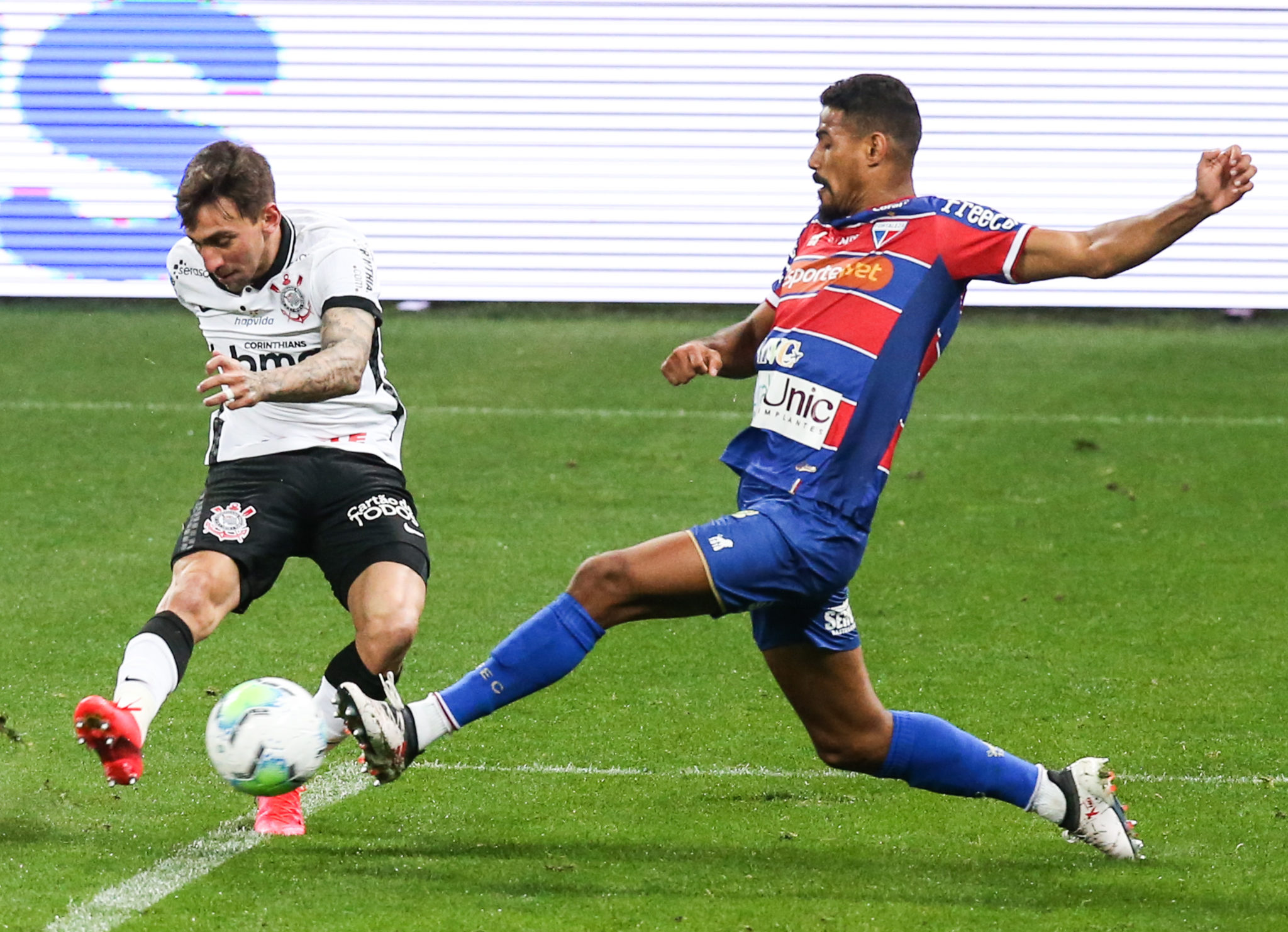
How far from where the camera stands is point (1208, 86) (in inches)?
628

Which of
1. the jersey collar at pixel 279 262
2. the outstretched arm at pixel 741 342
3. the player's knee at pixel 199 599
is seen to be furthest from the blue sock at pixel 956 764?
the jersey collar at pixel 279 262

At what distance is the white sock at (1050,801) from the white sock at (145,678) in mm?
2187

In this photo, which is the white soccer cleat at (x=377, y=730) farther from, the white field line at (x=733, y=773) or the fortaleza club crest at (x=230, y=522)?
the white field line at (x=733, y=773)

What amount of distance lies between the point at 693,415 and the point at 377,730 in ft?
27.2

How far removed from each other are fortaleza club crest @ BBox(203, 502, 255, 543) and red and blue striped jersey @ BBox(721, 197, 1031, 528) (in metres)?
1.35

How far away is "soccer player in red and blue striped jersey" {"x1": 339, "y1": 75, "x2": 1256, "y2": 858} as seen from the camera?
4051 mm

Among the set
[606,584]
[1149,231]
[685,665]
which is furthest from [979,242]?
[685,665]

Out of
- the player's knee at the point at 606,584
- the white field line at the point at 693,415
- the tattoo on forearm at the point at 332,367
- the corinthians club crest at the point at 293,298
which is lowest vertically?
the white field line at the point at 693,415

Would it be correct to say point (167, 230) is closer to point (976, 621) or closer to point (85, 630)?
point (85, 630)

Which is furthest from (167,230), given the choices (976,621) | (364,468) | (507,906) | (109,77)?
(507,906)

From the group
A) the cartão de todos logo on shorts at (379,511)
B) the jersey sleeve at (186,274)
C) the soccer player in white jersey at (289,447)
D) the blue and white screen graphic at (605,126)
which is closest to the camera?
the soccer player in white jersey at (289,447)

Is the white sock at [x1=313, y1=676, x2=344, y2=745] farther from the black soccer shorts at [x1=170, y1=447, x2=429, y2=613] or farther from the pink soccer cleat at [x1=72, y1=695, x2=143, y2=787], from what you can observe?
the pink soccer cleat at [x1=72, y1=695, x2=143, y2=787]

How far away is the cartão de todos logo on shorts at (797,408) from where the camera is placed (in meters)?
4.25

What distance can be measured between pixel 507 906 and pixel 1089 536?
5.57m
